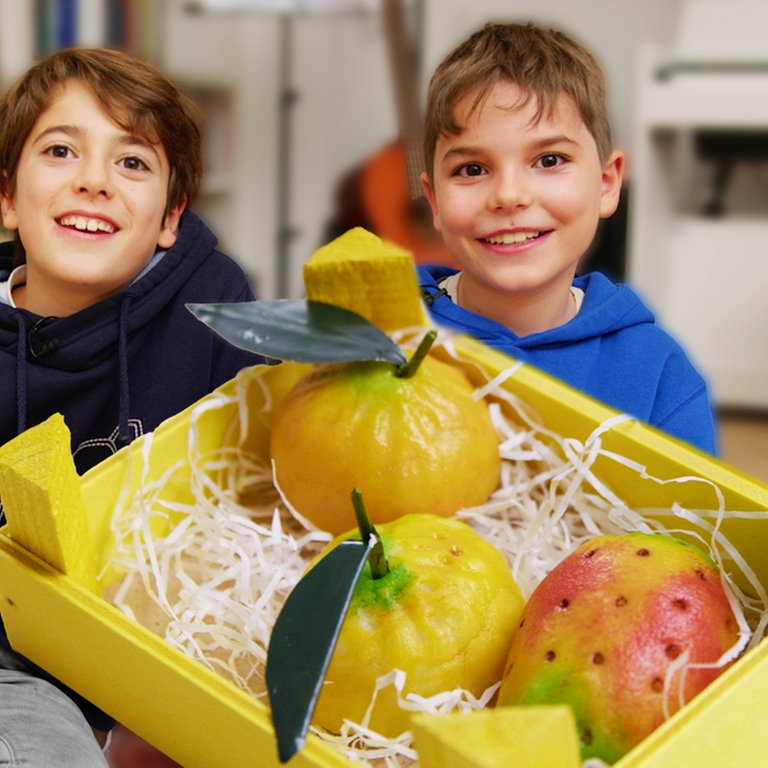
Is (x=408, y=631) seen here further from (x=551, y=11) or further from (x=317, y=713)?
(x=551, y=11)

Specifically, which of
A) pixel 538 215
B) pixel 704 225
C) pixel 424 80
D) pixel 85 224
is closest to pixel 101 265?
→ pixel 85 224

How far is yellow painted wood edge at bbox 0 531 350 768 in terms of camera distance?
0.52 meters

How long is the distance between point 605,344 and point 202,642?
374 millimetres

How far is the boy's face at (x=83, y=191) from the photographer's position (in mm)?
761

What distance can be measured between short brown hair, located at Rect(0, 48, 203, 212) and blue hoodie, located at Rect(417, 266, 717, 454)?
0.68 feet

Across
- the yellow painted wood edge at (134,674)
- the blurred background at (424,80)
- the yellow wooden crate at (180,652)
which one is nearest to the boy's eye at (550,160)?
the yellow wooden crate at (180,652)

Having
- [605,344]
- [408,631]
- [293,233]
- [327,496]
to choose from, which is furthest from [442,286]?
[293,233]

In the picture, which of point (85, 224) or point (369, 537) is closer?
point (369, 537)

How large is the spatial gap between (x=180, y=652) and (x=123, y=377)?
0.97ft

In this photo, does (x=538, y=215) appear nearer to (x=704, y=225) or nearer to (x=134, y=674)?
(x=134, y=674)

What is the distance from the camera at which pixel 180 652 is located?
0.56 metres

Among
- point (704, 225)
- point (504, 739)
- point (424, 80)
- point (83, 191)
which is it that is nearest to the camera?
point (504, 739)

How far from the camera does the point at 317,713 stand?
1.92 feet

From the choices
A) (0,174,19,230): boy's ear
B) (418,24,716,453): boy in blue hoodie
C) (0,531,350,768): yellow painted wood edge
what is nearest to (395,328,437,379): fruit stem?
(418,24,716,453): boy in blue hoodie
